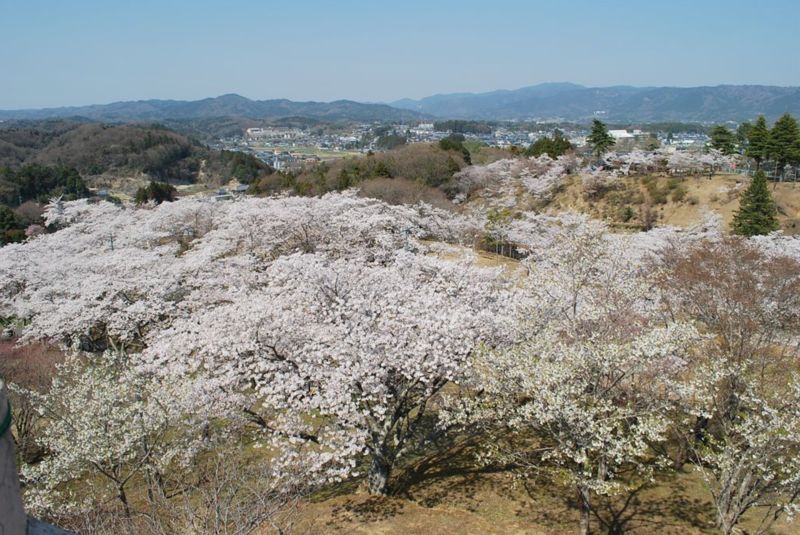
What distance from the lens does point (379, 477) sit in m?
12.7

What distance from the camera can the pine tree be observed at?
3453 centimetres

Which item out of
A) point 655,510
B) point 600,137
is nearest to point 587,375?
point 655,510

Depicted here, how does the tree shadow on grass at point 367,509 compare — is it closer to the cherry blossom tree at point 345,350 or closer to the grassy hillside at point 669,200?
the cherry blossom tree at point 345,350

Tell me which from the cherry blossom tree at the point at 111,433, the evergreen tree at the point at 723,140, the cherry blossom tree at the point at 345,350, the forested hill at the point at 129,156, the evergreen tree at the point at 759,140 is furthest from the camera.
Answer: the forested hill at the point at 129,156

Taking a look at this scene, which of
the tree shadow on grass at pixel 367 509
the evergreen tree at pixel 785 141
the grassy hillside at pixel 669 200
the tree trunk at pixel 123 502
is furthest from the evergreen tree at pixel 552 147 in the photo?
the tree trunk at pixel 123 502

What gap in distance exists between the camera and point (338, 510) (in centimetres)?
1212

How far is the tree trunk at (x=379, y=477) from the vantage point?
41.4ft

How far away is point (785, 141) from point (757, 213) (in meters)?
11.8

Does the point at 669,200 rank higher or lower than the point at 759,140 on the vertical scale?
lower

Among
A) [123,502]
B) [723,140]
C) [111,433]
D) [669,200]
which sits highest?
[723,140]

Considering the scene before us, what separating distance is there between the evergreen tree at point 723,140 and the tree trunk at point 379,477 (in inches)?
2099

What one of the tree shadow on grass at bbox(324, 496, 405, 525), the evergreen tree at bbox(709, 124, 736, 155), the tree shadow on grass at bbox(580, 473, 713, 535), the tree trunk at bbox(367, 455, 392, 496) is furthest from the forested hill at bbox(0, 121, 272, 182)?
the tree shadow on grass at bbox(580, 473, 713, 535)

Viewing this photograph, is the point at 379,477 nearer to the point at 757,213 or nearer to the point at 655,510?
the point at 655,510

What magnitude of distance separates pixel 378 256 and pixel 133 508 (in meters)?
12.5
